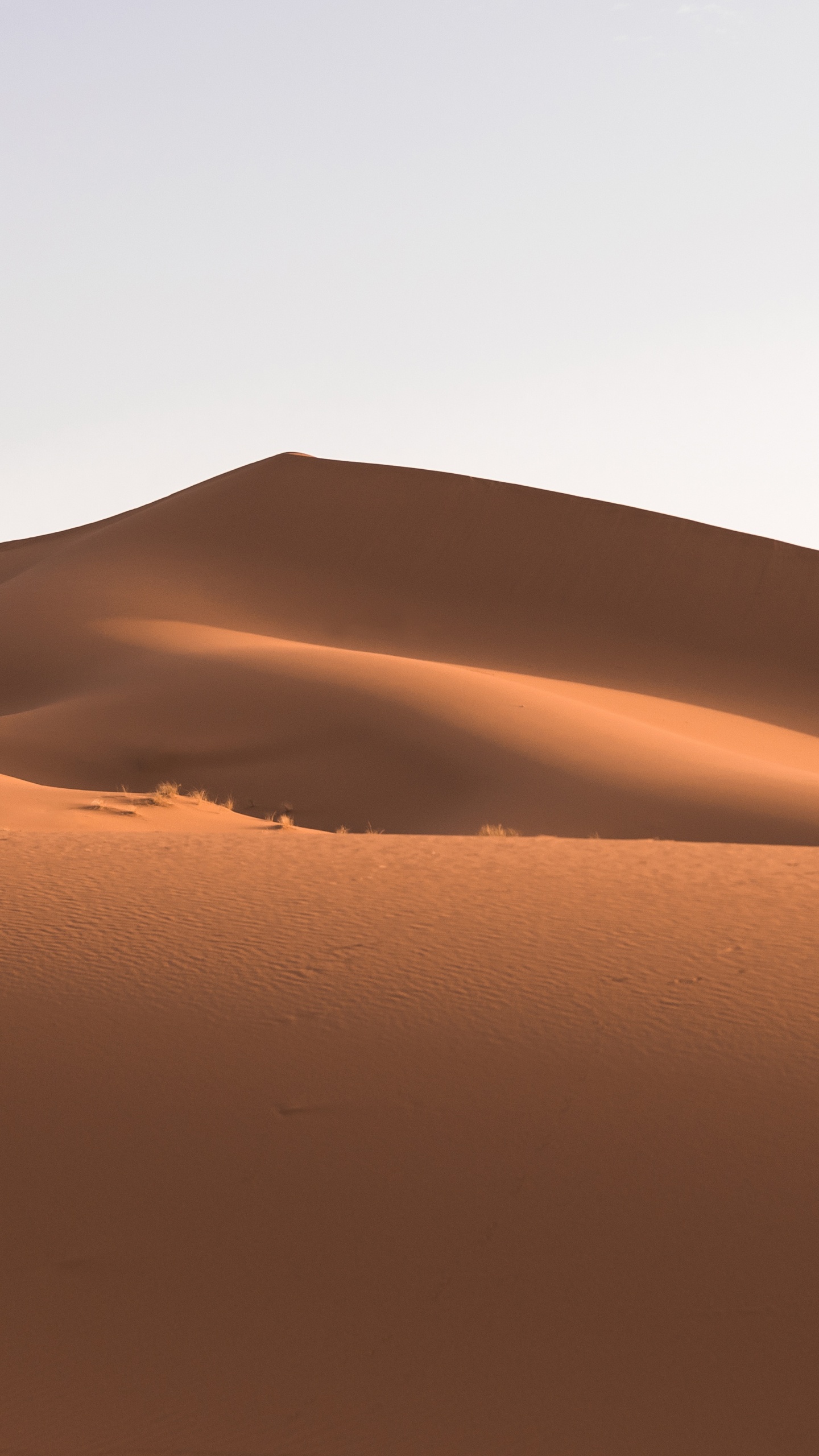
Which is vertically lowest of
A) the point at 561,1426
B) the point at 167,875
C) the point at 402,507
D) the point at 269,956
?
the point at 561,1426

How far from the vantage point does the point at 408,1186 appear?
170 inches

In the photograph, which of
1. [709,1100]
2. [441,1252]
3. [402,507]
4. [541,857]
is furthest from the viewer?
[402,507]

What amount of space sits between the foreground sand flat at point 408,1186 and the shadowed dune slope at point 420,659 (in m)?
12.6

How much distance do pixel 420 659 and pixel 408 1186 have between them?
31.5 meters

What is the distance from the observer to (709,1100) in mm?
4855

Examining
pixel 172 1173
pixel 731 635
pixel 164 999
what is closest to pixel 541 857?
pixel 164 999

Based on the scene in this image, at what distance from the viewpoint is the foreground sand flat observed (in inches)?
133

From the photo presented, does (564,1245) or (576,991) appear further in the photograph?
(576,991)

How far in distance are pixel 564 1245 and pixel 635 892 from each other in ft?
15.3

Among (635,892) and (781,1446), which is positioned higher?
(635,892)

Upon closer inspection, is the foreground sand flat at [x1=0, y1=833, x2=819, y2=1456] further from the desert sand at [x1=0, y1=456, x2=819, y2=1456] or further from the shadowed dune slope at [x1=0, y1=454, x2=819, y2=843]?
the shadowed dune slope at [x1=0, y1=454, x2=819, y2=843]

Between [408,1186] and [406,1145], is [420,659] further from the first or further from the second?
[408,1186]

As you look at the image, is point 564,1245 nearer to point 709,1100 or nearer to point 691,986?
point 709,1100

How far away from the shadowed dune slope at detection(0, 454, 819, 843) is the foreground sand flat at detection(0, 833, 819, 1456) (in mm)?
12570
